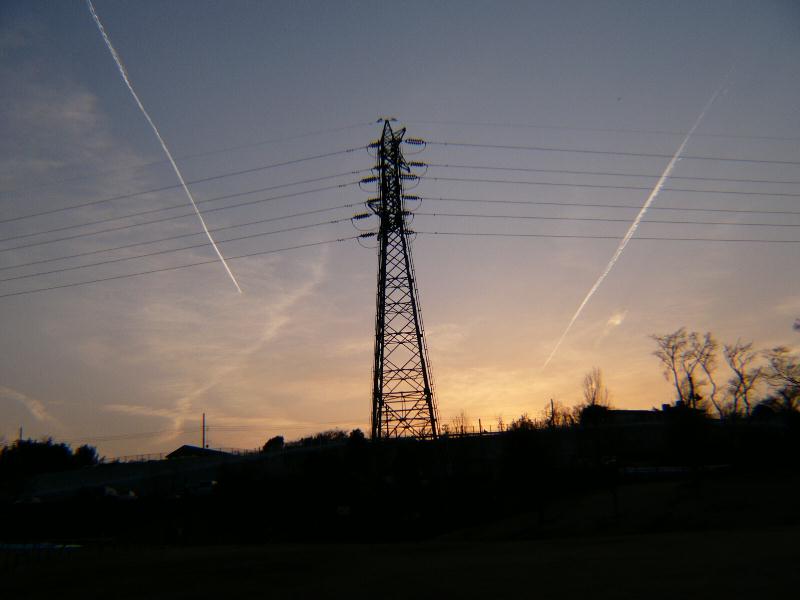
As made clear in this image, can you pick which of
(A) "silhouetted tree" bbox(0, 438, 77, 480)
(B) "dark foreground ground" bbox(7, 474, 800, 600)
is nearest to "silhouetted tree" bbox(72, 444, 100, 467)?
(A) "silhouetted tree" bbox(0, 438, 77, 480)

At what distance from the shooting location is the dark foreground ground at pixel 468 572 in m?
16.5

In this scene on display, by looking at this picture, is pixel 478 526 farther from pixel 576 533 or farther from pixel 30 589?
pixel 30 589

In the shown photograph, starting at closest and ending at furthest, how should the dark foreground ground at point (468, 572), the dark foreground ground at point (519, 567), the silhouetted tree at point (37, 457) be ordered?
the dark foreground ground at point (468, 572) < the dark foreground ground at point (519, 567) < the silhouetted tree at point (37, 457)

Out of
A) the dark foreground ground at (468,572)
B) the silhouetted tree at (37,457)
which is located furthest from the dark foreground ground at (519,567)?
the silhouetted tree at (37,457)

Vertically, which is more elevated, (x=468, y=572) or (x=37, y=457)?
(x=37, y=457)

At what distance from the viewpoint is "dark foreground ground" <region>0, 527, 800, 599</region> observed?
16.5m

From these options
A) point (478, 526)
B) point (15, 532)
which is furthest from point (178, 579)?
point (15, 532)

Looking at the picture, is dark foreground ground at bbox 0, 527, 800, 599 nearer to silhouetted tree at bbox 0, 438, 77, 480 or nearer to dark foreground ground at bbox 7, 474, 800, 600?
dark foreground ground at bbox 7, 474, 800, 600

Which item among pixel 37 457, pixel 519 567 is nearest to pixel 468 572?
pixel 519 567

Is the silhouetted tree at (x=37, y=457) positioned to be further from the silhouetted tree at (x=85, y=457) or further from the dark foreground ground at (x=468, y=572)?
the dark foreground ground at (x=468, y=572)

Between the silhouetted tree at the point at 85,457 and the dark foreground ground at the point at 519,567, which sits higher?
the silhouetted tree at the point at 85,457

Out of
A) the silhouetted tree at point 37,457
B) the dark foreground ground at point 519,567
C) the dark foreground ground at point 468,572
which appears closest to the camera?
the dark foreground ground at point 468,572

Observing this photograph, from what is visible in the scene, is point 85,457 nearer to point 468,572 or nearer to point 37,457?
point 37,457

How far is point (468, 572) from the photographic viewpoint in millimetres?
20594
